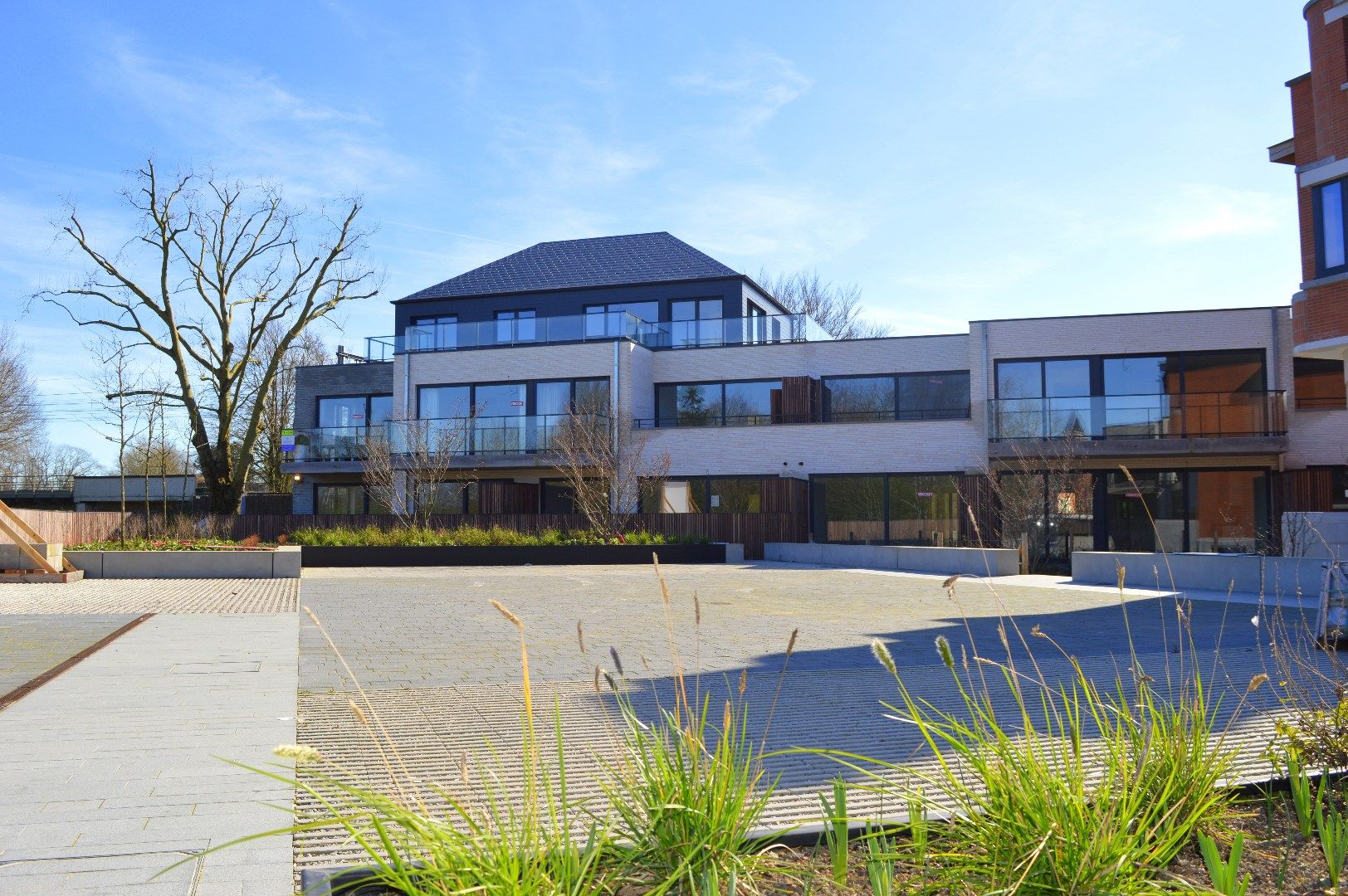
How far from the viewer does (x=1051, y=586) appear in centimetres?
1761

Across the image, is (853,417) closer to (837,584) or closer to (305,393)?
(837,584)

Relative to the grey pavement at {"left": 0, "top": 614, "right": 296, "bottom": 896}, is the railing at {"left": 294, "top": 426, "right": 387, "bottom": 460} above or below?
above

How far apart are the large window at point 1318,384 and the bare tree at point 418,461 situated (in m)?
22.1

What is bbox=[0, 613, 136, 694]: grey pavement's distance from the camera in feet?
26.2

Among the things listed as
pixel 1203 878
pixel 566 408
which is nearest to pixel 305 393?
pixel 566 408

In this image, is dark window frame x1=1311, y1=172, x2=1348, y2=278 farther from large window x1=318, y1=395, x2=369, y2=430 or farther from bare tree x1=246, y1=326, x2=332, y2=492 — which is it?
bare tree x1=246, y1=326, x2=332, y2=492

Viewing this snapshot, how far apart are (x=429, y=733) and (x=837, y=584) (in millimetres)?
13272

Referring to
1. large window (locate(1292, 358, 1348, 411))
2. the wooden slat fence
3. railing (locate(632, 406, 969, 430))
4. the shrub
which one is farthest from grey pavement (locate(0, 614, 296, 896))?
large window (locate(1292, 358, 1348, 411))

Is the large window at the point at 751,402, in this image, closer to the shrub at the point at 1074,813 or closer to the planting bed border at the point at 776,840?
the planting bed border at the point at 776,840

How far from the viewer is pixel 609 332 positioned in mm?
33219

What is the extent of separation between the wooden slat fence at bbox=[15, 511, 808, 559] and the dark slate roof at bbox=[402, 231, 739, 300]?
37.3 ft

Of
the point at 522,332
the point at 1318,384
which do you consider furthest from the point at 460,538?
the point at 1318,384

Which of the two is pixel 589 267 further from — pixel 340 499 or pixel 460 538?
pixel 460 538

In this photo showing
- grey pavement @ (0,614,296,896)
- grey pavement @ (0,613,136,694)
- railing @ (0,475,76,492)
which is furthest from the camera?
railing @ (0,475,76,492)
